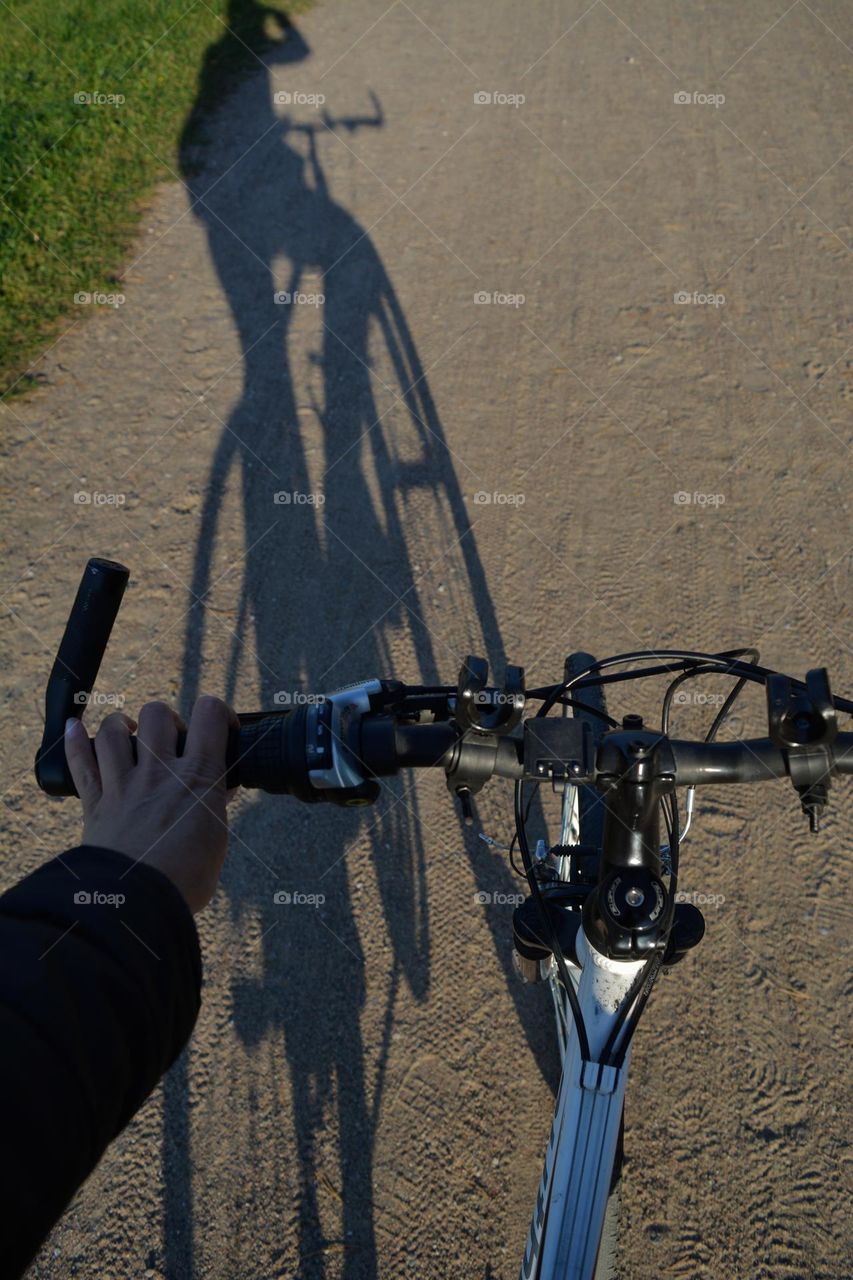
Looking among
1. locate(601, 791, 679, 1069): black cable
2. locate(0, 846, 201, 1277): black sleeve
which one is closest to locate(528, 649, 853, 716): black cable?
locate(601, 791, 679, 1069): black cable

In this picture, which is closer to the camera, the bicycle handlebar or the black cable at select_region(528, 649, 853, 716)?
the bicycle handlebar

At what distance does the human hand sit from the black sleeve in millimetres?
120

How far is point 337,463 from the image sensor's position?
5.35 metres

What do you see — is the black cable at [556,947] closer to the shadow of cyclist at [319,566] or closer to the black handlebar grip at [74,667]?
the black handlebar grip at [74,667]

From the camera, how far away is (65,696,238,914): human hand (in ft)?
5.31

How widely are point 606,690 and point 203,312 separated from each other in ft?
13.6

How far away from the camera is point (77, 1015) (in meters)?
1.27

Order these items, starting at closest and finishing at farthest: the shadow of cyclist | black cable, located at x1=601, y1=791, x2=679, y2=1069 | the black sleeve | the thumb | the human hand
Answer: the black sleeve → the human hand → the thumb → black cable, located at x1=601, y1=791, x2=679, y2=1069 → the shadow of cyclist

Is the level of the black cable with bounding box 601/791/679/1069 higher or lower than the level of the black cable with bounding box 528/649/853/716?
lower

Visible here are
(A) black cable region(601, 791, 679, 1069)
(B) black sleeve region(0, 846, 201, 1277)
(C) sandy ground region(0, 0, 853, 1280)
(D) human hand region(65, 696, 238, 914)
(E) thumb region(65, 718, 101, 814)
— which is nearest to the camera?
(B) black sleeve region(0, 846, 201, 1277)

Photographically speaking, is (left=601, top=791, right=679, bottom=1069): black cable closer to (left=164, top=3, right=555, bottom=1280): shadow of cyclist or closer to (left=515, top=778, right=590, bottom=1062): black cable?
(left=515, top=778, right=590, bottom=1062): black cable

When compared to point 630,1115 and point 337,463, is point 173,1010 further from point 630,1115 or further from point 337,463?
point 337,463

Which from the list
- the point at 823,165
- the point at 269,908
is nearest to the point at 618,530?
the point at 269,908

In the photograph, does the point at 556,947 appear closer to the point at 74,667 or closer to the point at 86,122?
the point at 74,667
